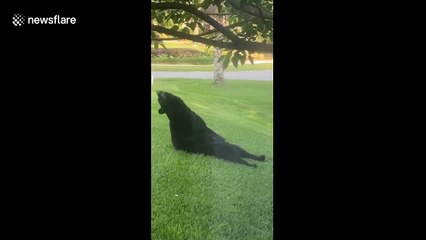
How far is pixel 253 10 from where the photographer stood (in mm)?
1358

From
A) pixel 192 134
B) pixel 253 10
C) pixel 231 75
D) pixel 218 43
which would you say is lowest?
pixel 192 134

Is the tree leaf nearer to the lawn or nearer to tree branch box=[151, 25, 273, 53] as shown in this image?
tree branch box=[151, 25, 273, 53]

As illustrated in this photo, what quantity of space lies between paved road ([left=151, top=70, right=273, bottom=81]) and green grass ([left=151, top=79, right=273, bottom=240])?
2 centimetres

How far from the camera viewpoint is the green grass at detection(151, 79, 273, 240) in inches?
53.1

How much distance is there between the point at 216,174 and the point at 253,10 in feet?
1.83
